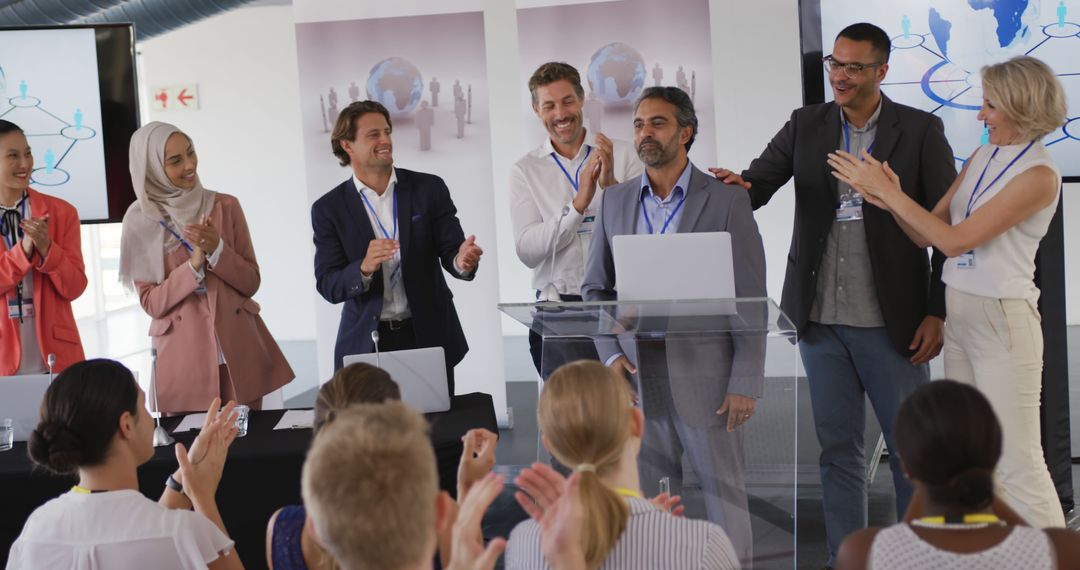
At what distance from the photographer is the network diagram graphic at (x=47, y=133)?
5.45 m

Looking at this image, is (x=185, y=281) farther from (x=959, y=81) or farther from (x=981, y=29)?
(x=981, y=29)

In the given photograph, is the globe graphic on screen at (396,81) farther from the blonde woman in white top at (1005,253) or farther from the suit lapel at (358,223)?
the blonde woman in white top at (1005,253)

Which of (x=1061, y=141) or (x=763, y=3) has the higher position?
(x=763, y=3)

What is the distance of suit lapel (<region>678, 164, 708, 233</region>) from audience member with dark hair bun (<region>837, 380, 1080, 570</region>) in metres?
1.77

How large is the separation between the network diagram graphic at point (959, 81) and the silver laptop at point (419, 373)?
280 cm

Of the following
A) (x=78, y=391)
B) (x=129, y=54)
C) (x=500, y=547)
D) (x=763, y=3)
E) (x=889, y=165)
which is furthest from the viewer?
(x=763, y=3)

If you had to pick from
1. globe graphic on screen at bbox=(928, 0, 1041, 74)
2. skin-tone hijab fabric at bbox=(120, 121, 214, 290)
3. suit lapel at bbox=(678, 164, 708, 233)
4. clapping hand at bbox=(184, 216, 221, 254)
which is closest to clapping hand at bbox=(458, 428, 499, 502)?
suit lapel at bbox=(678, 164, 708, 233)

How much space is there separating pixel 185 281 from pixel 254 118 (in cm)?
661

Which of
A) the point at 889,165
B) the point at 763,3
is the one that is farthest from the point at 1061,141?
the point at 763,3

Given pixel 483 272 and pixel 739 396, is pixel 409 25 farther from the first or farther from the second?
pixel 739 396

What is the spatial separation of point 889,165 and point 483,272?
2786mm

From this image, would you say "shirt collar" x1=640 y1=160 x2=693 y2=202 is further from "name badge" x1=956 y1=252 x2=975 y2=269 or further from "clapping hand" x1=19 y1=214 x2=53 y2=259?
"clapping hand" x1=19 y1=214 x2=53 y2=259

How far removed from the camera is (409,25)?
5789mm

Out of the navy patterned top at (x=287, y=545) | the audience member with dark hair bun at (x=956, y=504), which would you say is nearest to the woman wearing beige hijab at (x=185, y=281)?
the navy patterned top at (x=287, y=545)
